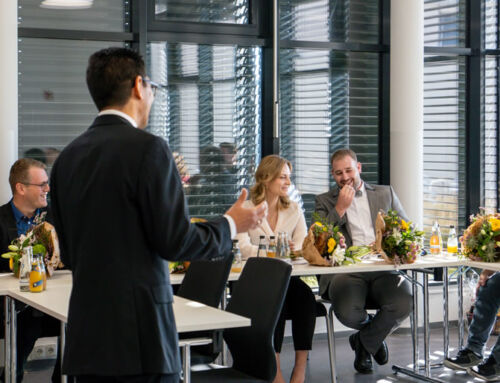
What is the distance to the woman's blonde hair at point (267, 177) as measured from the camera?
5359 millimetres

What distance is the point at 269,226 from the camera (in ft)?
17.6

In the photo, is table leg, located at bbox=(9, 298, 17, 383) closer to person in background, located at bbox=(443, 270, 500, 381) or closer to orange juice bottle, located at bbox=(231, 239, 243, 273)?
orange juice bottle, located at bbox=(231, 239, 243, 273)

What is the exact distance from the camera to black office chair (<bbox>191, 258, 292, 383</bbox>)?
11.3 feet

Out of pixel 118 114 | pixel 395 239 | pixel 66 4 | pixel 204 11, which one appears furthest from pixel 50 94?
pixel 118 114

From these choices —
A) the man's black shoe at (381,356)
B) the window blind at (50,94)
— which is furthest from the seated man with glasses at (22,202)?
the man's black shoe at (381,356)

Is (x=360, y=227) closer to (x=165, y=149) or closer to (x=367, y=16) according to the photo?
(x=367, y=16)

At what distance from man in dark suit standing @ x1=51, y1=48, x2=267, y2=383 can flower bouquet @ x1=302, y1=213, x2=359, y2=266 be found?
2601 millimetres

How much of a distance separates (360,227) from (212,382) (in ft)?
8.38

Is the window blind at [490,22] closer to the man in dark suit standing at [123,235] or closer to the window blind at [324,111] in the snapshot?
the window blind at [324,111]

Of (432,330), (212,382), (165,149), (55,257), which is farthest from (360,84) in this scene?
(165,149)

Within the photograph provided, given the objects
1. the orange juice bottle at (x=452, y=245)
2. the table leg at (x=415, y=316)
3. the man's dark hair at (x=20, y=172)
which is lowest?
the table leg at (x=415, y=316)

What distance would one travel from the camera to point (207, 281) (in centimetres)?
401

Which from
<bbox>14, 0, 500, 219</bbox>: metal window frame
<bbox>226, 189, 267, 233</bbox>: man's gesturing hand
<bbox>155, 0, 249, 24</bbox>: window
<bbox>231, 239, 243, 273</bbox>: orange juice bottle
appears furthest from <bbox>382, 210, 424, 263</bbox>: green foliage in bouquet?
<bbox>226, 189, 267, 233</bbox>: man's gesturing hand

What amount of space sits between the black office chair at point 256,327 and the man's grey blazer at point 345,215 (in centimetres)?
178
